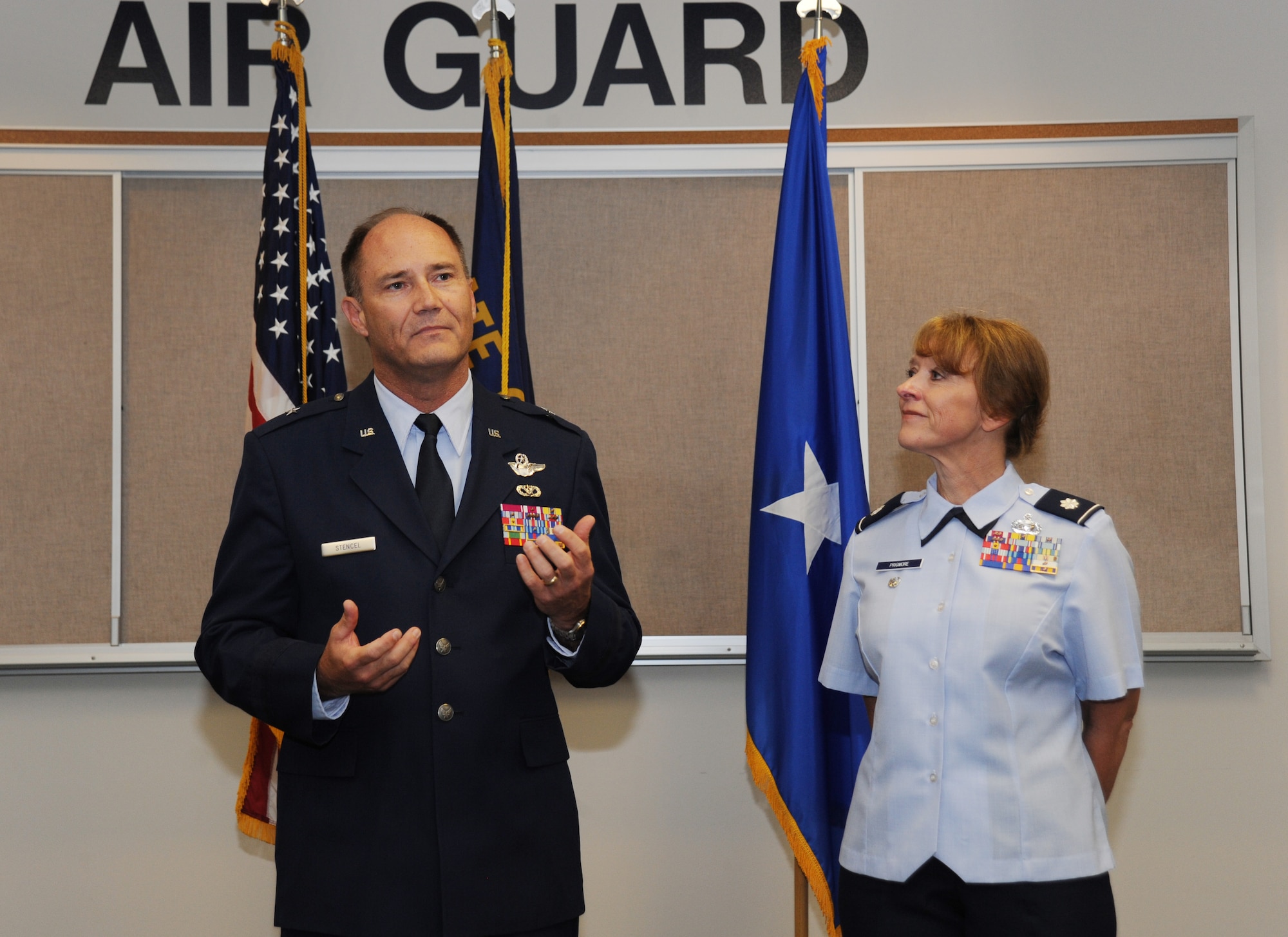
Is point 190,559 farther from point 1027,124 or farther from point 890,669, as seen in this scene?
point 1027,124

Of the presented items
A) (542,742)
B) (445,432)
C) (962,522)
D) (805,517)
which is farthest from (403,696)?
(805,517)

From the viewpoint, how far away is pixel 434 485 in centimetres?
169

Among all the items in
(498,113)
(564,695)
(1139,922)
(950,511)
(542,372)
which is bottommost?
(1139,922)

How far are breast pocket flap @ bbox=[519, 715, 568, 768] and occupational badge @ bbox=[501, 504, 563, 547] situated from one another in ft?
0.95

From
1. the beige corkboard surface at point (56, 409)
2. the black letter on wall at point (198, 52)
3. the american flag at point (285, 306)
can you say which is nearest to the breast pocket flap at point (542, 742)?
the american flag at point (285, 306)

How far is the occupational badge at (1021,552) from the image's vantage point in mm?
1739

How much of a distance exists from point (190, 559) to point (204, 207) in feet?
3.32

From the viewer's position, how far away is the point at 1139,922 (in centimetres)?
296

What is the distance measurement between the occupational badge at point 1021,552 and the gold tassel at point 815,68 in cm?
121

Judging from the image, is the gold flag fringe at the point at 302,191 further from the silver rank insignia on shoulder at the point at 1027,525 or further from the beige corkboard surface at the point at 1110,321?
the silver rank insignia on shoulder at the point at 1027,525

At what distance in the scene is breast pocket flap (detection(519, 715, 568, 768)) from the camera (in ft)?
5.33

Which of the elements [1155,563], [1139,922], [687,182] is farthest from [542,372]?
[1139,922]

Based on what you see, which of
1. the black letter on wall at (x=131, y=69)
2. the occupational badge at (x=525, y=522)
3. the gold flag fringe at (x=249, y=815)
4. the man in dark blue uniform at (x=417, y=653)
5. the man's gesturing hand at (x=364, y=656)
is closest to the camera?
the man's gesturing hand at (x=364, y=656)

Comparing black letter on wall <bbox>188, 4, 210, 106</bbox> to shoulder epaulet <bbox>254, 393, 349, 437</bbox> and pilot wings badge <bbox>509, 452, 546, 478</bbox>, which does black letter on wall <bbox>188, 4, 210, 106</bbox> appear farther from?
pilot wings badge <bbox>509, 452, 546, 478</bbox>
